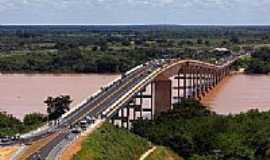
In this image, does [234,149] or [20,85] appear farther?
[20,85]

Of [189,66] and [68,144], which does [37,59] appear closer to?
[189,66]

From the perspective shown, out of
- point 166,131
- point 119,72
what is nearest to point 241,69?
point 119,72

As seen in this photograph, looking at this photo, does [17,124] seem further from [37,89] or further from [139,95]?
[37,89]

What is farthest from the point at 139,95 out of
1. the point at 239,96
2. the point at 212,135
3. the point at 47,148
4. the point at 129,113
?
the point at 47,148

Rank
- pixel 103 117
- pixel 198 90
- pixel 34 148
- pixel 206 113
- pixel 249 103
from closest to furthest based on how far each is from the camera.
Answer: pixel 34 148 < pixel 103 117 < pixel 206 113 < pixel 249 103 < pixel 198 90

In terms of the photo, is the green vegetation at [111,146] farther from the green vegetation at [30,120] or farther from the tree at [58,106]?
the tree at [58,106]

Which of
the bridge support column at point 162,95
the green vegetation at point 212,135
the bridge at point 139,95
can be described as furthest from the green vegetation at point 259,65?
the green vegetation at point 212,135
